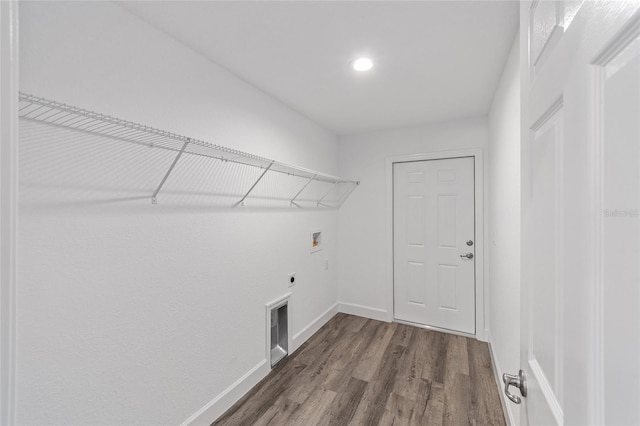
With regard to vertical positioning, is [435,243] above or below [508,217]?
below

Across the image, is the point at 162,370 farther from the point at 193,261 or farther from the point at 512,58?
the point at 512,58

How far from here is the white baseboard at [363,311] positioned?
3.31 meters

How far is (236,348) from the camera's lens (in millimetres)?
1956

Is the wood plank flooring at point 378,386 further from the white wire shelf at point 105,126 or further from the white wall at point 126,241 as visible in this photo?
the white wire shelf at point 105,126

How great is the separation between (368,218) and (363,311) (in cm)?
119

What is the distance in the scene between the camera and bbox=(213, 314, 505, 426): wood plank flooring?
5.92 feet

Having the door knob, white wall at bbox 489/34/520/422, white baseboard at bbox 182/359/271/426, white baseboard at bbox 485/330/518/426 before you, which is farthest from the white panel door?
the door knob

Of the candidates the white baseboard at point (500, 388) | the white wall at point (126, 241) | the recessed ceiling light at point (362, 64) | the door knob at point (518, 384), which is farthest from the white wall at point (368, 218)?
the door knob at point (518, 384)

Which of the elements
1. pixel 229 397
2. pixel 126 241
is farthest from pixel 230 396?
pixel 126 241

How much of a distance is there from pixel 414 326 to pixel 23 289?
10.8 ft

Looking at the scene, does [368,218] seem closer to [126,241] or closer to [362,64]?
[362,64]

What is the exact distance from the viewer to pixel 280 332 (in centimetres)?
252

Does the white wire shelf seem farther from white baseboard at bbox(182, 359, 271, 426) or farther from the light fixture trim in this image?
white baseboard at bbox(182, 359, 271, 426)

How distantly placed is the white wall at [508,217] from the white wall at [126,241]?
1.75m
